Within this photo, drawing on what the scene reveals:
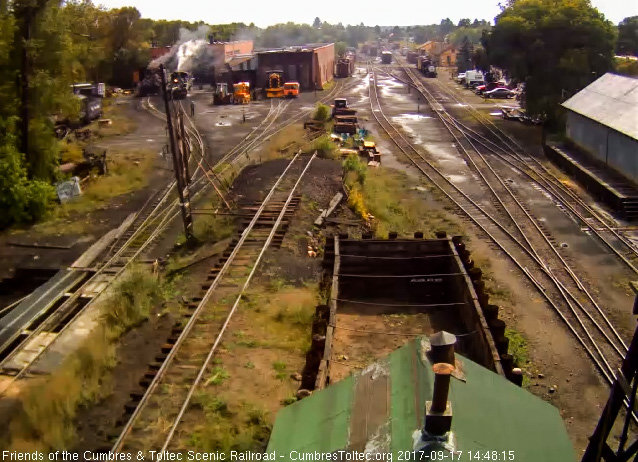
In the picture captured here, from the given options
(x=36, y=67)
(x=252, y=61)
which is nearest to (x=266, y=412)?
(x=36, y=67)

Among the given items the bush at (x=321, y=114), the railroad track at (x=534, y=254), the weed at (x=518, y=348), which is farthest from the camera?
the bush at (x=321, y=114)

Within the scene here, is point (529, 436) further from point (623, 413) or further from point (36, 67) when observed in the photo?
point (36, 67)

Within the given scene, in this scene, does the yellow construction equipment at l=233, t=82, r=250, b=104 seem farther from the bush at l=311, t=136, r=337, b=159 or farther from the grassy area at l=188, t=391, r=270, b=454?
the grassy area at l=188, t=391, r=270, b=454

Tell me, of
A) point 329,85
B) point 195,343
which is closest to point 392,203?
point 195,343

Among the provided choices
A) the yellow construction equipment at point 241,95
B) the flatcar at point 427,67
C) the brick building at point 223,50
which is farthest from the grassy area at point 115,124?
the flatcar at point 427,67

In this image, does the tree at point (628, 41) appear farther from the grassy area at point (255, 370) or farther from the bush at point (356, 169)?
the grassy area at point (255, 370)

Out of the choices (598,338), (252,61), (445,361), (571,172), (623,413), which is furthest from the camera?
(252,61)
